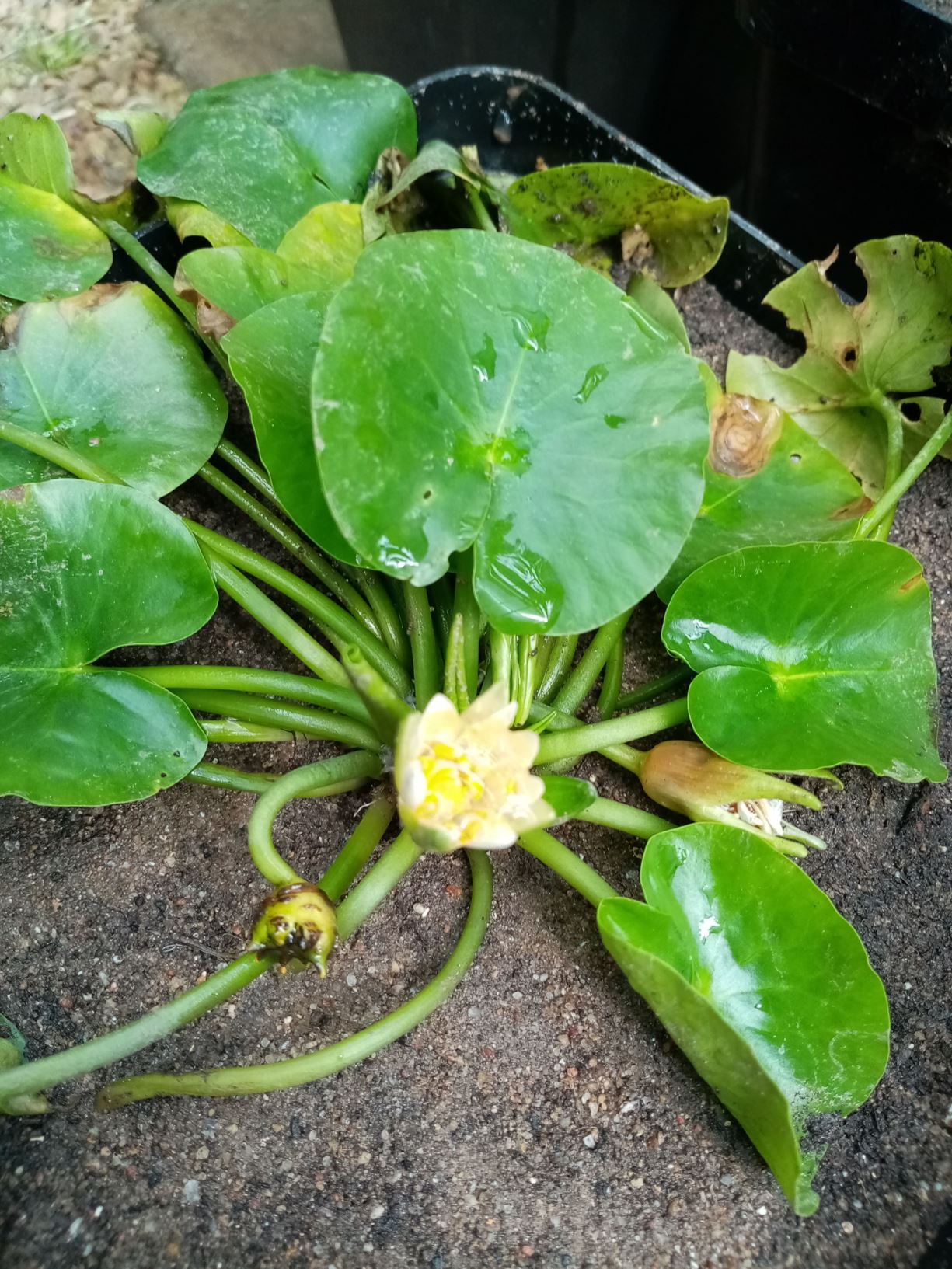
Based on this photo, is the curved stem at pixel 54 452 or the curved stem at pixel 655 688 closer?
the curved stem at pixel 54 452

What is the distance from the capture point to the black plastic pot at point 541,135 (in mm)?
1206

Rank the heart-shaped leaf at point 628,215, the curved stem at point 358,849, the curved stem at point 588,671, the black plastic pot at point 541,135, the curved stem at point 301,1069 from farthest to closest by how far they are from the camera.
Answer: the black plastic pot at point 541,135, the heart-shaped leaf at point 628,215, the curved stem at point 588,671, the curved stem at point 358,849, the curved stem at point 301,1069

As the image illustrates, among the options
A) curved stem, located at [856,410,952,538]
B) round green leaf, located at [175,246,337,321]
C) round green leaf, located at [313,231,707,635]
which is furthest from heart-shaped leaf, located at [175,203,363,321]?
curved stem, located at [856,410,952,538]

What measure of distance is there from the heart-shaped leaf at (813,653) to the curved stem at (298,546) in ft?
0.99

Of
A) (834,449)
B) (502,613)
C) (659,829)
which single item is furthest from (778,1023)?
(834,449)

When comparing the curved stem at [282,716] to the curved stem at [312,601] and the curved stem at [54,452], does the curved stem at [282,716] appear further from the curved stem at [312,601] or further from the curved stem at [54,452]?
the curved stem at [54,452]

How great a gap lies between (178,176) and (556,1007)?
2.98ft

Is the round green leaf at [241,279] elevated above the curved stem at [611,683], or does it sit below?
above

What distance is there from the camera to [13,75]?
1.65m

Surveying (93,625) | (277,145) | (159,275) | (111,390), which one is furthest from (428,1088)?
(277,145)

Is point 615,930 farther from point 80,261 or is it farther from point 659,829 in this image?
point 80,261

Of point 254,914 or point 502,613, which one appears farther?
point 254,914

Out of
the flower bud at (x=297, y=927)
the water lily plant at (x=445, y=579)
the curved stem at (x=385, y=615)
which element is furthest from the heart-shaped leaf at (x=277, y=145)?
the flower bud at (x=297, y=927)

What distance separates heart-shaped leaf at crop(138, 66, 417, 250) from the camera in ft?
3.18
